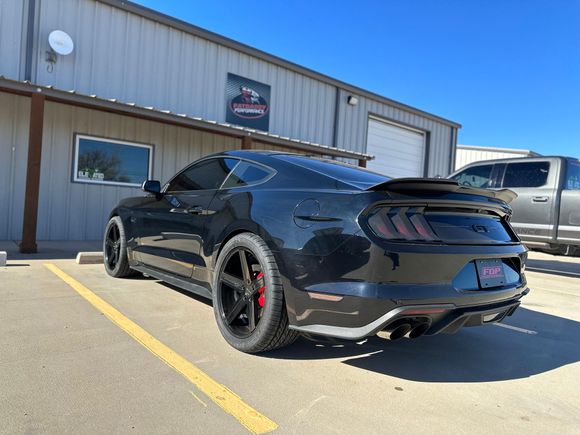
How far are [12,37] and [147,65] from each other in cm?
267

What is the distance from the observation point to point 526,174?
26.3ft

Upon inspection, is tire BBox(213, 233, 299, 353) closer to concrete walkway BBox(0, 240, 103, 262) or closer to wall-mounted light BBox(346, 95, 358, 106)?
concrete walkway BBox(0, 240, 103, 262)

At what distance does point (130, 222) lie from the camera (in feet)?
16.5

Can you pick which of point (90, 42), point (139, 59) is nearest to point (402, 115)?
point (139, 59)

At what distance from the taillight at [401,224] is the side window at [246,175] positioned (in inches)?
43.1

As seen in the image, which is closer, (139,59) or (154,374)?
(154,374)

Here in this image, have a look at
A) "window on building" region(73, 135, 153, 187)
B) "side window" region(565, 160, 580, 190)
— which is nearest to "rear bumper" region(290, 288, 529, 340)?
"side window" region(565, 160, 580, 190)

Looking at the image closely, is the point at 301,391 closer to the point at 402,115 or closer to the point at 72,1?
the point at 72,1

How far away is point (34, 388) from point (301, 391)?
1.51 m

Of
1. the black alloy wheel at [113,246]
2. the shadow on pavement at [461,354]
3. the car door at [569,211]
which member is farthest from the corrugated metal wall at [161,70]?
the shadow on pavement at [461,354]

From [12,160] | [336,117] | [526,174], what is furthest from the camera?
[336,117]

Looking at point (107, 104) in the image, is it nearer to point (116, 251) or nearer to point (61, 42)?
point (61, 42)

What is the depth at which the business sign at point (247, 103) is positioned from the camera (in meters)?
11.7

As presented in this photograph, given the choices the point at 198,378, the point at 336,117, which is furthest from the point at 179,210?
the point at 336,117
